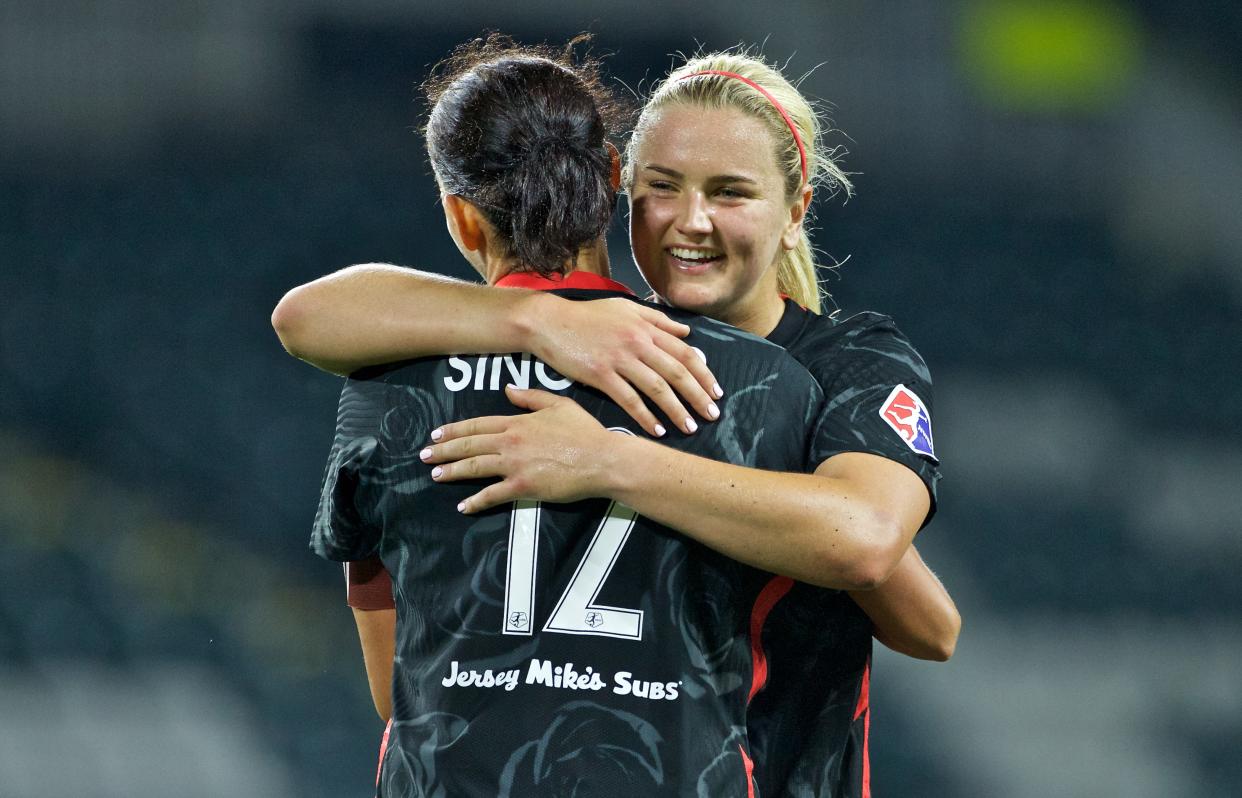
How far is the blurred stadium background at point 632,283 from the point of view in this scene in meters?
5.58

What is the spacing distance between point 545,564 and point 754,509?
0.24 metres

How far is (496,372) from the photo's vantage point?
154 cm

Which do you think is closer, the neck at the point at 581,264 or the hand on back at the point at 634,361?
the hand on back at the point at 634,361

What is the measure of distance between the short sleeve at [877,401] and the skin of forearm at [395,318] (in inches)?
14.8

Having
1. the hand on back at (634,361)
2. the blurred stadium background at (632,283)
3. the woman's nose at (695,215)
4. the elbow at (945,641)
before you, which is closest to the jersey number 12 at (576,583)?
the hand on back at (634,361)

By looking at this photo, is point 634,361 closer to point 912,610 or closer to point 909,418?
point 909,418

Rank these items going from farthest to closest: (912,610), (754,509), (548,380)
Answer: (912,610) → (548,380) → (754,509)

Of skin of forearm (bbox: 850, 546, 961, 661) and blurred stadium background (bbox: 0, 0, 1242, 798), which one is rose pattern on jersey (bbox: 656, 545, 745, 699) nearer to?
skin of forearm (bbox: 850, 546, 961, 661)

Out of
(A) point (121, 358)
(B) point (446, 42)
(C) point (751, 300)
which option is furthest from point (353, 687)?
(C) point (751, 300)

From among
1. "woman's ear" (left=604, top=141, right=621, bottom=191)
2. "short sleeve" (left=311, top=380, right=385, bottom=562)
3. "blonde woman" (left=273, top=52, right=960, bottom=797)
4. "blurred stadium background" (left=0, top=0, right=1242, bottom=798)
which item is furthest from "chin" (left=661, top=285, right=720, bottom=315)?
"blurred stadium background" (left=0, top=0, right=1242, bottom=798)

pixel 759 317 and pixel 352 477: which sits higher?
pixel 759 317

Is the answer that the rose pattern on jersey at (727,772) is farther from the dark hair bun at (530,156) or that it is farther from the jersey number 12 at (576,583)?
the dark hair bun at (530,156)

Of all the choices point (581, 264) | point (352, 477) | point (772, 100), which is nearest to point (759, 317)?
point (772, 100)

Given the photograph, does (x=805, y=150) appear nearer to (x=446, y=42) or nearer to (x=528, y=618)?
(x=528, y=618)
